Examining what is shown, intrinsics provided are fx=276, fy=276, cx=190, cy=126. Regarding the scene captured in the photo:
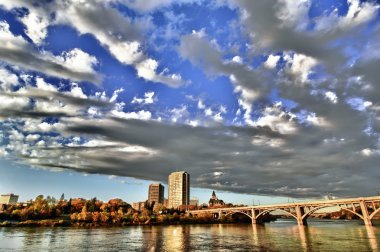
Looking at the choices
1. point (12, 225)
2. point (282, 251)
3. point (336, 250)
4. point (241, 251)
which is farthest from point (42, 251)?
point (12, 225)

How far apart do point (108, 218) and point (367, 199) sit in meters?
124

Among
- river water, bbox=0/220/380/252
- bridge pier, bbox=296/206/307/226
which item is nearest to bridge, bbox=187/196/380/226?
bridge pier, bbox=296/206/307/226

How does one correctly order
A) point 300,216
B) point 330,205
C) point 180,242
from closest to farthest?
1. point 180,242
2. point 330,205
3. point 300,216

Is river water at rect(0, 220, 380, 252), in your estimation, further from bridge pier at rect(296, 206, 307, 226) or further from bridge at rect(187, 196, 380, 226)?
bridge pier at rect(296, 206, 307, 226)

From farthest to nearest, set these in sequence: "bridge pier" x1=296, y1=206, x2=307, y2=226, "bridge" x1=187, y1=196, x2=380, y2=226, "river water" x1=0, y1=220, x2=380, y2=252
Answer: "bridge pier" x1=296, y1=206, x2=307, y2=226, "bridge" x1=187, y1=196, x2=380, y2=226, "river water" x1=0, y1=220, x2=380, y2=252

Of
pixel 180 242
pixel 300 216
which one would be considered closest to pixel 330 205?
pixel 300 216

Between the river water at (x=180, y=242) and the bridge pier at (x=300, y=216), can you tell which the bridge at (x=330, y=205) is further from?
the river water at (x=180, y=242)

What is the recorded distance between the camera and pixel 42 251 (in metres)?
47.5

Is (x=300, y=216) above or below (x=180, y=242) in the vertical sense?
above

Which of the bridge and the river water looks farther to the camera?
the bridge

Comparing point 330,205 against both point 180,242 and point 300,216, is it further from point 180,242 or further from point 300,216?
point 180,242

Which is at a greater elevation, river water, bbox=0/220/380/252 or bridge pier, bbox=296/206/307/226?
bridge pier, bbox=296/206/307/226

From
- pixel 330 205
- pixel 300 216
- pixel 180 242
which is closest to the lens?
pixel 180 242

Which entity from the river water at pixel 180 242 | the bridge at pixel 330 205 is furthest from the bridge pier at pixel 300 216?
the river water at pixel 180 242
